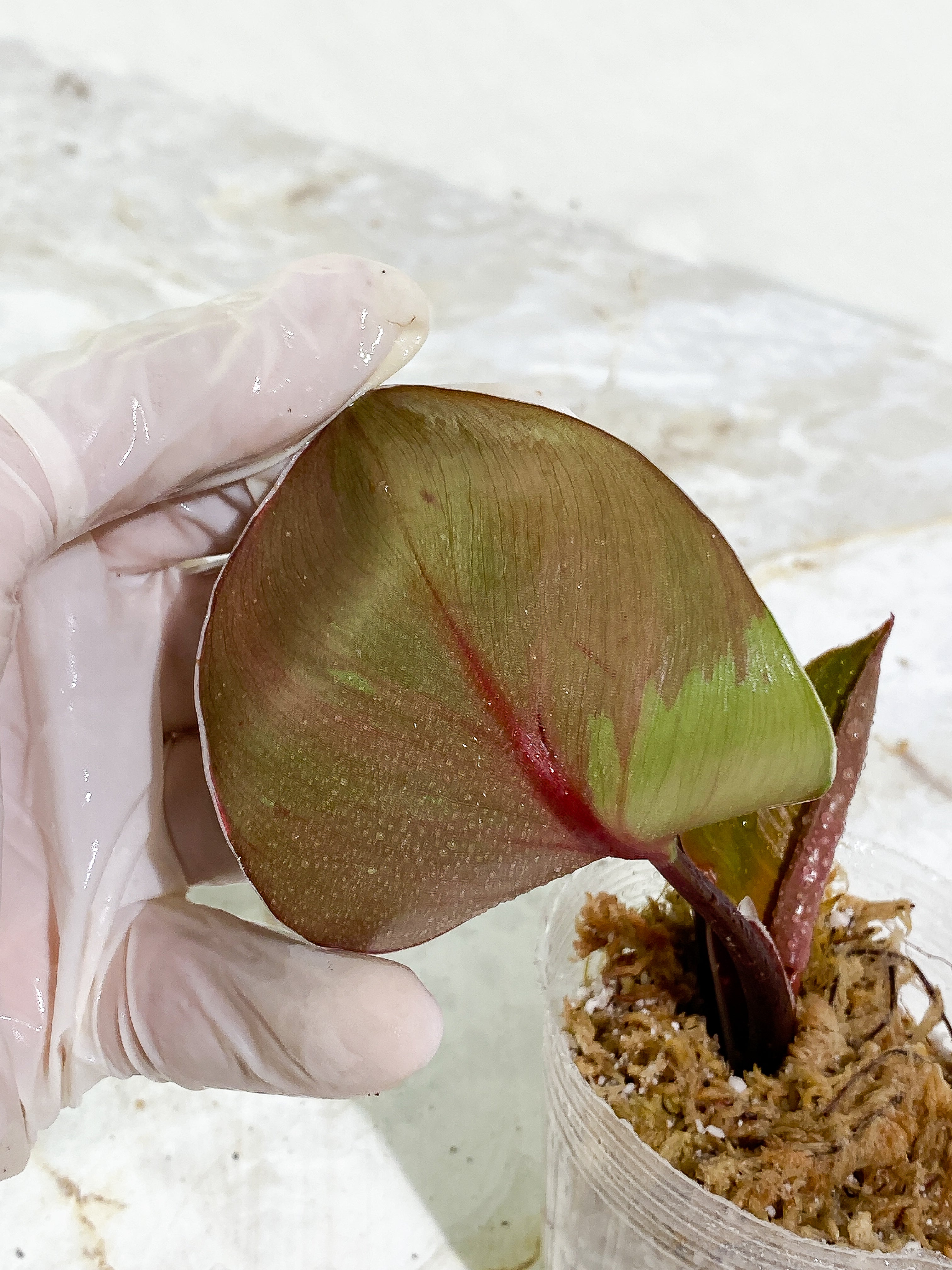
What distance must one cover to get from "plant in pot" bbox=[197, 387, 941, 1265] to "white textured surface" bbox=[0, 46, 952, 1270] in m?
0.23

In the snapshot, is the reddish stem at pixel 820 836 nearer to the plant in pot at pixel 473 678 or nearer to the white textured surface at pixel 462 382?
the plant in pot at pixel 473 678

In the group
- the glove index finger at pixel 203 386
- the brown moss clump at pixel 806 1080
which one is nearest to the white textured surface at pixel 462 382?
the glove index finger at pixel 203 386

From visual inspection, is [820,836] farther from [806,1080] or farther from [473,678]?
[473,678]

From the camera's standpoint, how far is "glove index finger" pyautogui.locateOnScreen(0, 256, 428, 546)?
0.52 meters

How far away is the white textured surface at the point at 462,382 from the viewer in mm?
701

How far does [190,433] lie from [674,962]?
1.21ft

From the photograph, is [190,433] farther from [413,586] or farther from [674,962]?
[674,962]

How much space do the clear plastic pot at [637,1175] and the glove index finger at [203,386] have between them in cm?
31

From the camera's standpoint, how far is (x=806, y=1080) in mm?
528

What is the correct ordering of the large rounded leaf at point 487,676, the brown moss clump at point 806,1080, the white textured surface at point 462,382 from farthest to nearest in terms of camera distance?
the white textured surface at point 462,382 < the brown moss clump at point 806,1080 < the large rounded leaf at point 487,676

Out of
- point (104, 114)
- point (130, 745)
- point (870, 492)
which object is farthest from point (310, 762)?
point (104, 114)

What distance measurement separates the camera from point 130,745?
580 millimetres

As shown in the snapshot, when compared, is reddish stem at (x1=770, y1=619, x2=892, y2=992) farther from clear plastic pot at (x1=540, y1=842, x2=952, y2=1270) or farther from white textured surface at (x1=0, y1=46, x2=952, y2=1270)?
white textured surface at (x1=0, y1=46, x2=952, y2=1270)

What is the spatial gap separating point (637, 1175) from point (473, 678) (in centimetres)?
27
